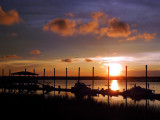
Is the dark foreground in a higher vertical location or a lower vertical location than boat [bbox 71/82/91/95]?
higher

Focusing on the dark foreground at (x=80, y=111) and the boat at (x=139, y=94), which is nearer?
the dark foreground at (x=80, y=111)

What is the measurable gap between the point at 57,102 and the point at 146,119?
8471 millimetres

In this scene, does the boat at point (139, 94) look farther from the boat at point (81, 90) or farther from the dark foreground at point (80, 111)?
the dark foreground at point (80, 111)

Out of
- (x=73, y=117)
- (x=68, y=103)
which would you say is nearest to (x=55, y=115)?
(x=73, y=117)

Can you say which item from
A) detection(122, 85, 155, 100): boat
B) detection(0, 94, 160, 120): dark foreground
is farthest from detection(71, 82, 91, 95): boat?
detection(0, 94, 160, 120): dark foreground

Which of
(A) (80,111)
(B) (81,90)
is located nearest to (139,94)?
(B) (81,90)

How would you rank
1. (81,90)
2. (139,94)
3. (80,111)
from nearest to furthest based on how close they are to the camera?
1. (80,111)
2. (139,94)
3. (81,90)

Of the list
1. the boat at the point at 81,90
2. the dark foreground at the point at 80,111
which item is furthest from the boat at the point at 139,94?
the dark foreground at the point at 80,111

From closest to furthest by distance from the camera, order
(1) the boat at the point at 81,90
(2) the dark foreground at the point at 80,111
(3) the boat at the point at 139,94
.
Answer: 1. (2) the dark foreground at the point at 80,111
2. (3) the boat at the point at 139,94
3. (1) the boat at the point at 81,90

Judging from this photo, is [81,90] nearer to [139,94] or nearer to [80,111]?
[139,94]

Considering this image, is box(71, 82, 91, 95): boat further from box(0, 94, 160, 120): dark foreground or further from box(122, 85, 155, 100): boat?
box(0, 94, 160, 120): dark foreground

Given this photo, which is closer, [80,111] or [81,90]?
[80,111]

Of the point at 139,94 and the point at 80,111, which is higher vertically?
the point at 80,111

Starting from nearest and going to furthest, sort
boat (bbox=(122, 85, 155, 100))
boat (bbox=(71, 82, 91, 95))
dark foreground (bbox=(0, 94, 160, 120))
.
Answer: dark foreground (bbox=(0, 94, 160, 120)), boat (bbox=(122, 85, 155, 100)), boat (bbox=(71, 82, 91, 95))
